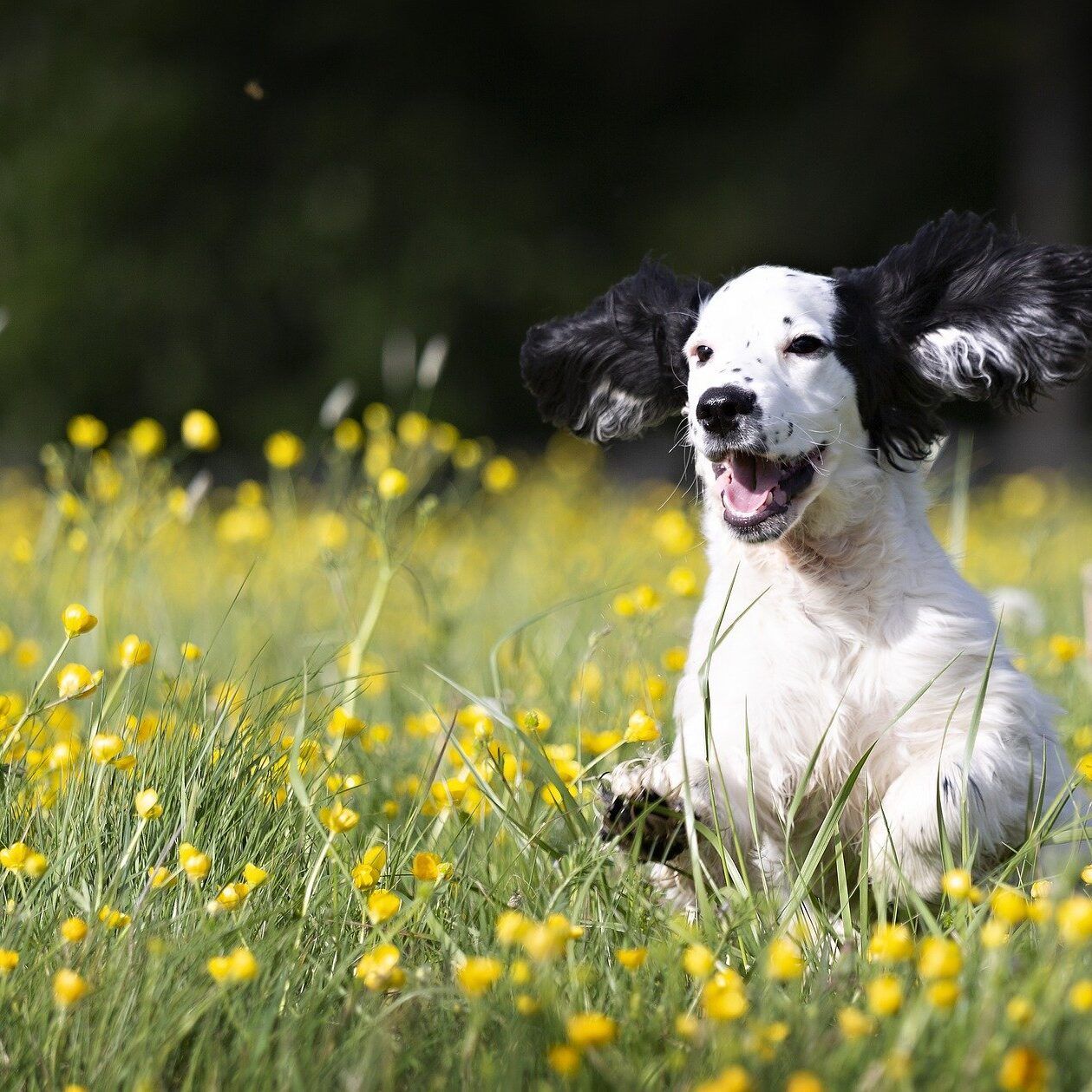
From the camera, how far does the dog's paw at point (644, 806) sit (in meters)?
2.43

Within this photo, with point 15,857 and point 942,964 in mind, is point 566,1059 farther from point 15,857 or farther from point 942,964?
point 15,857

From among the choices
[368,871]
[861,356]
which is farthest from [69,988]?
[861,356]

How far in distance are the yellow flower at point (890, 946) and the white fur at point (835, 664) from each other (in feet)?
1.64

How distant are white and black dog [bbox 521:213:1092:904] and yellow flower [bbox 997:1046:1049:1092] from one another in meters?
0.93

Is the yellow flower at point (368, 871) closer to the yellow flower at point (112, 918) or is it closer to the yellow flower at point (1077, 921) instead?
the yellow flower at point (112, 918)

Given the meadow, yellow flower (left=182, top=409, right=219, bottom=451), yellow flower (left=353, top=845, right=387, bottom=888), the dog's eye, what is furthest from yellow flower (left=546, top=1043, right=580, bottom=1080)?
yellow flower (left=182, top=409, right=219, bottom=451)

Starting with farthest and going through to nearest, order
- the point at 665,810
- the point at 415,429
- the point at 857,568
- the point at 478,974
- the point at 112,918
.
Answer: the point at 415,429 < the point at 857,568 < the point at 665,810 < the point at 112,918 < the point at 478,974

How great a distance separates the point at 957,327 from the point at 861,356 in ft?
0.70

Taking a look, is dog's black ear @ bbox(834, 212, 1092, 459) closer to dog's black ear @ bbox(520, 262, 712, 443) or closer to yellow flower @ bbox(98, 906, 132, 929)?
dog's black ear @ bbox(520, 262, 712, 443)

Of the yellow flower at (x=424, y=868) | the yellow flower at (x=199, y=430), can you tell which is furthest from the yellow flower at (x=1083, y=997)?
the yellow flower at (x=199, y=430)

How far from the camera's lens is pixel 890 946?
1610 mm

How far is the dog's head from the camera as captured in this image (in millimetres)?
2705

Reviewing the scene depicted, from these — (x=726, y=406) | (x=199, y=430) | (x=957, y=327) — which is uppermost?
(x=957, y=327)

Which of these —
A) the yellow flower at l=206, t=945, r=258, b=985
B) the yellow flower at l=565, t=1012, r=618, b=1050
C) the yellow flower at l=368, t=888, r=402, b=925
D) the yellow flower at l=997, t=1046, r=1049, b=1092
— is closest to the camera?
the yellow flower at l=997, t=1046, r=1049, b=1092
